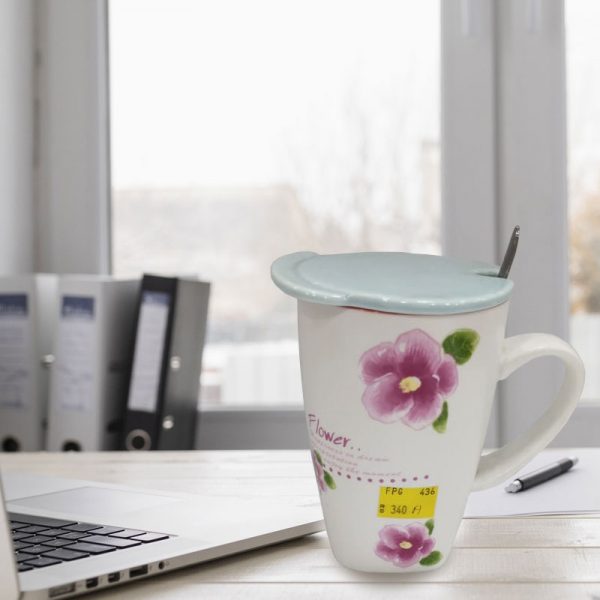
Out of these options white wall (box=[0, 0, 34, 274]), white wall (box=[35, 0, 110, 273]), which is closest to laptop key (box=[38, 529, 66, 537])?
white wall (box=[0, 0, 34, 274])

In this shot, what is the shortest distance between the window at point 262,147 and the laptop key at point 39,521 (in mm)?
1072

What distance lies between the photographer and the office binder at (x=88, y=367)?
1504 millimetres

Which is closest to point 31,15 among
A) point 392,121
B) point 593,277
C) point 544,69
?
point 392,121

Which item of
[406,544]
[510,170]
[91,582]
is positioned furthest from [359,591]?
[510,170]

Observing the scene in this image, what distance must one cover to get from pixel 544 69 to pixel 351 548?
131 cm

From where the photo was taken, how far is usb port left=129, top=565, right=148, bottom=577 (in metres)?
0.55

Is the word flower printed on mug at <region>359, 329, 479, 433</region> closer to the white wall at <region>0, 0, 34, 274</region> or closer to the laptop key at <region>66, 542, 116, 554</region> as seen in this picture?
the laptop key at <region>66, 542, 116, 554</region>

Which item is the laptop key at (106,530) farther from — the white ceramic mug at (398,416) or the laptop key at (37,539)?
the white ceramic mug at (398,416)

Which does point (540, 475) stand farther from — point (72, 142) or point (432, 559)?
point (72, 142)

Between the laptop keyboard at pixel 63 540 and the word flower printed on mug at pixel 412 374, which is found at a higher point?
the word flower printed on mug at pixel 412 374

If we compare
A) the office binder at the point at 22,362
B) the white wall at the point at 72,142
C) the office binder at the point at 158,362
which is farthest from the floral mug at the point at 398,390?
the white wall at the point at 72,142

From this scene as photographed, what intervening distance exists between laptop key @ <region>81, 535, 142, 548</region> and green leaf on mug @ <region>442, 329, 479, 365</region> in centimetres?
23

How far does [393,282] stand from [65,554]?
25 cm

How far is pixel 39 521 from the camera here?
652 mm
